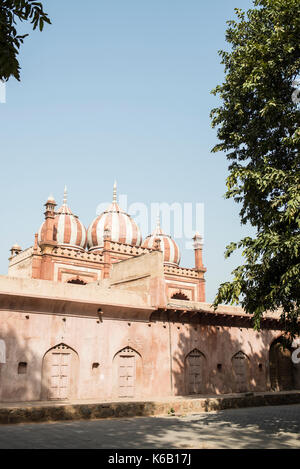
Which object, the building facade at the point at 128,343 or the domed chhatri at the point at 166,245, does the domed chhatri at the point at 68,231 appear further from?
the building facade at the point at 128,343

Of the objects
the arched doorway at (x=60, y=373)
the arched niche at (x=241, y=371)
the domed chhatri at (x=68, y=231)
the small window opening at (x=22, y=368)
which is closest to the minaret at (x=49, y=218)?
the domed chhatri at (x=68, y=231)

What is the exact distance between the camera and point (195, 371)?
63.8ft

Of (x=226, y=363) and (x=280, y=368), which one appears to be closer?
(x=226, y=363)

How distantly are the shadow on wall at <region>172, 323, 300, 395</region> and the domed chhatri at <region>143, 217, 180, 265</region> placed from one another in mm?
14267

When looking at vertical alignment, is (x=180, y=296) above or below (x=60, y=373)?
above

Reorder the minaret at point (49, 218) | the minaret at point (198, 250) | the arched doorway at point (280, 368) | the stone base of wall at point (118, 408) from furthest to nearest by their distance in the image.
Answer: the minaret at point (198, 250)
the minaret at point (49, 218)
the arched doorway at point (280, 368)
the stone base of wall at point (118, 408)

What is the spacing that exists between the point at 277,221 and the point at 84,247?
23434 millimetres

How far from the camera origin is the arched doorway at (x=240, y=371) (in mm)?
20891

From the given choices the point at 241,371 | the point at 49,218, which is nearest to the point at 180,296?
the point at 49,218

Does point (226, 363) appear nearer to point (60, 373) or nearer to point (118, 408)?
point (118, 408)

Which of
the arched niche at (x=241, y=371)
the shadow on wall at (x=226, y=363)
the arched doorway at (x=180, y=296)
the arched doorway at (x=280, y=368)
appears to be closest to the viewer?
the shadow on wall at (x=226, y=363)

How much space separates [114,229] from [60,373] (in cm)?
1856

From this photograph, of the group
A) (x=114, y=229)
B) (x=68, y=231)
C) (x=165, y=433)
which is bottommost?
(x=165, y=433)
